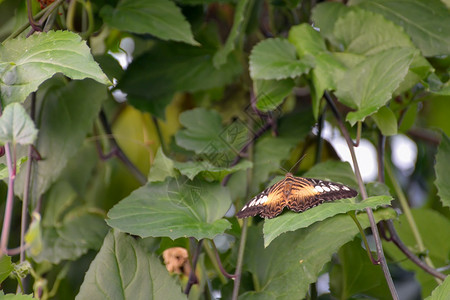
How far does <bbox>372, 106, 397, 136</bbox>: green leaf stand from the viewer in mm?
751

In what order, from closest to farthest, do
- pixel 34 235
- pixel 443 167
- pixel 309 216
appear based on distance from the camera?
pixel 34 235 → pixel 309 216 → pixel 443 167

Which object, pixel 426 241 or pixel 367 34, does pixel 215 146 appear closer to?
pixel 367 34

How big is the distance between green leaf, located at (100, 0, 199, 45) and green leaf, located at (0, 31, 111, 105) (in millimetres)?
201

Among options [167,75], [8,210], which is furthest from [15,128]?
[167,75]

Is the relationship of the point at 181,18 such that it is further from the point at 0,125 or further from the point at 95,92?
the point at 0,125

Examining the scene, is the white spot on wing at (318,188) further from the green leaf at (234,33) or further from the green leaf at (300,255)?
the green leaf at (234,33)

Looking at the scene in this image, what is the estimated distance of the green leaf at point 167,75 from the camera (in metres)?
0.99

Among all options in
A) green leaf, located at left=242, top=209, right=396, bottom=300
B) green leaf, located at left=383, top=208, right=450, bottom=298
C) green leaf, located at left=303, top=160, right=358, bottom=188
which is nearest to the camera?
green leaf, located at left=242, top=209, right=396, bottom=300

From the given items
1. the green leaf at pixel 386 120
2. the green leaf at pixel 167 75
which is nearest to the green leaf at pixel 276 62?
the green leaf at pixel 386 120

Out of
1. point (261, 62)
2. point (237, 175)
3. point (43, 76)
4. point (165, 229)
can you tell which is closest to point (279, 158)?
point (237, 175)

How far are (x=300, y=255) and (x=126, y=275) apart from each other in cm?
22

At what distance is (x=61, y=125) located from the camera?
84 cm

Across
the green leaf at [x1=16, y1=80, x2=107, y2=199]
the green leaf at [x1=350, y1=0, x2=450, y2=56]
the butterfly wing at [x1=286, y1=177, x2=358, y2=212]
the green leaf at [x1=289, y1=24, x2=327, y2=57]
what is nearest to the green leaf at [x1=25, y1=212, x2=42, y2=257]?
the butterfly wing at [x1=286, y1=177, x2=358, y2=212]

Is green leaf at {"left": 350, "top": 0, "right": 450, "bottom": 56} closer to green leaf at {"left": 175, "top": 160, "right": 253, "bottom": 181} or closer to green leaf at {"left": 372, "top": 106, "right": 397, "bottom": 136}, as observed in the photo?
green leaf at {"left": 372, "top": 106, "right": 397, "bottom": 136}
